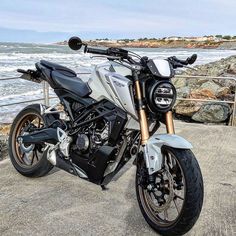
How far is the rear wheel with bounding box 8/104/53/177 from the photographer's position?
411 centimetres

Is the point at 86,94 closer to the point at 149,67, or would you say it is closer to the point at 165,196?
the point at 149,67

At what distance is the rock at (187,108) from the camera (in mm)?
8903

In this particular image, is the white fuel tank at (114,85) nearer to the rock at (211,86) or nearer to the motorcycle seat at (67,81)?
the motorcycle seat at (67,81)

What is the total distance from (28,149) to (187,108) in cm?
550

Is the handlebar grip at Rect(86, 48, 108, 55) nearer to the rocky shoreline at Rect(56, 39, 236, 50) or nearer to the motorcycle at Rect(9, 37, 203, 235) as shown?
the motorcycle at Rect(9, 37, 203, 235)

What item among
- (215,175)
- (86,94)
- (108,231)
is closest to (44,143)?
(86,94)

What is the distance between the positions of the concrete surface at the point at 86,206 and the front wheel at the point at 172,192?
0.16 m

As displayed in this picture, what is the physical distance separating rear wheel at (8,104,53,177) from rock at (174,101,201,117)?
202 inches

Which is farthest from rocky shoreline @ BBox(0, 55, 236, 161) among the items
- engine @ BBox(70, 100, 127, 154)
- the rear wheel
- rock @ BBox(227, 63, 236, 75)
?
rock @ BBox(227, 63, 236, 75)

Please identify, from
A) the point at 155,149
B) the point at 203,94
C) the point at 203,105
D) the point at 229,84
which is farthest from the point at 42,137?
the point at 229,84

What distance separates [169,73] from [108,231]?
1.26 meters

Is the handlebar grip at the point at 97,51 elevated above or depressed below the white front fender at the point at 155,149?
above

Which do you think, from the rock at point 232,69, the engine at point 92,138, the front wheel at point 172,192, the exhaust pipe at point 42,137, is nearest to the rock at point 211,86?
the rock at point 232,69

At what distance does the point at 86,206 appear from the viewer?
350 cm
